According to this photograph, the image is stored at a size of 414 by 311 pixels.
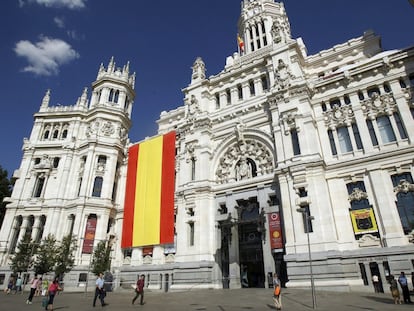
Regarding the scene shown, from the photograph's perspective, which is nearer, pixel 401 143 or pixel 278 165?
pixel 401 143

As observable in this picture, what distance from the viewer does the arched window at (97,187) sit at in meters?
44.3

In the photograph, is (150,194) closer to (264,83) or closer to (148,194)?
(148,194)

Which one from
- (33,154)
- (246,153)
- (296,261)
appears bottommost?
(296,261)

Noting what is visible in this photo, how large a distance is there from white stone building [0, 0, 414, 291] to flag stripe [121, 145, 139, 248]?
2.92m

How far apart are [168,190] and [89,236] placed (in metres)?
14.1

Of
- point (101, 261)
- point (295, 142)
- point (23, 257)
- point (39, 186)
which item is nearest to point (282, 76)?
point (295, 142)

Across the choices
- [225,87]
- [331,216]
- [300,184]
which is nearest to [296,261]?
[331,216]

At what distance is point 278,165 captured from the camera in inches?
1167

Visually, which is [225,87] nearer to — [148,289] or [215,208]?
[215,208]

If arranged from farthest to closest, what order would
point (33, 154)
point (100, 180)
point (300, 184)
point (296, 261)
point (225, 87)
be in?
point (33, 154)
point (100, 180)
point (225, 87)
point (300, 184)
point (296, 261)

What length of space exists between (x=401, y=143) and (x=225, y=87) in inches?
895

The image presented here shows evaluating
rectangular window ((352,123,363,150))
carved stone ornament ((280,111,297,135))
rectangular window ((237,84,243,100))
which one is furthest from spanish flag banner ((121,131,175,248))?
rectangular window ((352,123,363,150))

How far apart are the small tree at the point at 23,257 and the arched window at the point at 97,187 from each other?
10.5 meters

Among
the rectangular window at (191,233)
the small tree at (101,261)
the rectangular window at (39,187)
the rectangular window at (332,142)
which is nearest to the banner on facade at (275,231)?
the rectangular window at (332,142)
